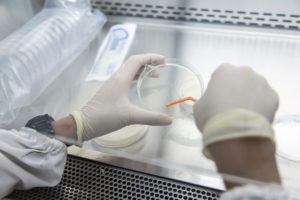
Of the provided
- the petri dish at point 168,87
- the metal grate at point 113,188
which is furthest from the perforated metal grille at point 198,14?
the metal grate at point 113,188

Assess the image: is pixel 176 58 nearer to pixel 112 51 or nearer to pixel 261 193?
pixel 112 51

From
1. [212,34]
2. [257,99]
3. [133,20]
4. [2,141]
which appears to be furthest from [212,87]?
[133,20]

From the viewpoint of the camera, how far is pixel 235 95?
65 cm

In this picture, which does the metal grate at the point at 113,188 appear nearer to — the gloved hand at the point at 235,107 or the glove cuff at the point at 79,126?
the glove cuff at the point at 79,126

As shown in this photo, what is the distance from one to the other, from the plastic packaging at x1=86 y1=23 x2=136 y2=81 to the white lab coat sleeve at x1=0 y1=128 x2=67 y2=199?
16.0 inches

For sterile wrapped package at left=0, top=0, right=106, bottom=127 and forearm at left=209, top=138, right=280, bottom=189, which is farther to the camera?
sterile wrapped package at left=0, top=0, right=106, bottom=127

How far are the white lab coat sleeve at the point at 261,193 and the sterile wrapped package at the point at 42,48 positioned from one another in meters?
0.79

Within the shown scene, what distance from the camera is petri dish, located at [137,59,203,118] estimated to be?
1052 millimetres

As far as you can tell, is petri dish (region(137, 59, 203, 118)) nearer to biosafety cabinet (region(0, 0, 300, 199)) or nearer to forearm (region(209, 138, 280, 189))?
biosafety cabinet (region(0, 0, 300, 199))

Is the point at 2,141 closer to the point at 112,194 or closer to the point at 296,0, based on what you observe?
the point at 112,194

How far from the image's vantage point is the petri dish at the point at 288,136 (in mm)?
912

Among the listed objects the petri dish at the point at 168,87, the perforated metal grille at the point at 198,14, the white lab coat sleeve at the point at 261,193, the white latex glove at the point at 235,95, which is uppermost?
the white latex glove at the point at 235,95

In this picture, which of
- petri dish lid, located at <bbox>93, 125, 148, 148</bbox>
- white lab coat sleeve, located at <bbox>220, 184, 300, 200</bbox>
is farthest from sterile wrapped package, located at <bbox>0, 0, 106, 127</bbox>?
white lab coat sleeve, located at <bbox>220, 184, 300, 200</bbox>

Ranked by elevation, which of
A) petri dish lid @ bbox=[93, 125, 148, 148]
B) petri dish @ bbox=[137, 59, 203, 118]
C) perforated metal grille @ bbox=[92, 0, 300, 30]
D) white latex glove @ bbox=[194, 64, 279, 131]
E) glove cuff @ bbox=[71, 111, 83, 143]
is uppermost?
white latex glove @ bbox=[194, 64, 279, 131]
